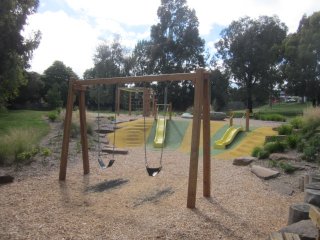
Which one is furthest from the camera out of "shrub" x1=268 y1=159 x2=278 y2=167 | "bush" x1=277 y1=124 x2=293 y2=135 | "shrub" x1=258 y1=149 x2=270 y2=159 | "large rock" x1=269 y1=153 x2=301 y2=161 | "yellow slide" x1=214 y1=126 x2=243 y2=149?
"yellow slide" x1=214 y1=126 x2=243 y2=149

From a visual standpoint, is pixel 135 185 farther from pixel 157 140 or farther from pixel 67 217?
pixel 157 140

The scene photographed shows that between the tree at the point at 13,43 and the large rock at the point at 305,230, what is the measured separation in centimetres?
1368

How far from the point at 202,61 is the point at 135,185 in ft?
131

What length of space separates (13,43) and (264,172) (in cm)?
1281

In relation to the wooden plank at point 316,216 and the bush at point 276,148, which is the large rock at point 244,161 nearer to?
the bush at point 276,148

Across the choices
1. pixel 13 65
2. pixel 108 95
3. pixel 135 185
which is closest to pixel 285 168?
pixel 135 185

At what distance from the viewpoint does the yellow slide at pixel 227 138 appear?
44.2 ft

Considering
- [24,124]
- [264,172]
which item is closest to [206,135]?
[264,172]

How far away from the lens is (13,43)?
16203mm

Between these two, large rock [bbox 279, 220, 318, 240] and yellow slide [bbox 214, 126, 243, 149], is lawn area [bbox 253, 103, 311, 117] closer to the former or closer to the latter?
yellow slide [bbox 214, 126, 243, 149]

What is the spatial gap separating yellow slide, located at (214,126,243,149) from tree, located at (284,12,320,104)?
17.0 m

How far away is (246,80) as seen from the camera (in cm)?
3712

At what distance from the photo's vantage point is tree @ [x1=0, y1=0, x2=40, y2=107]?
15.2m

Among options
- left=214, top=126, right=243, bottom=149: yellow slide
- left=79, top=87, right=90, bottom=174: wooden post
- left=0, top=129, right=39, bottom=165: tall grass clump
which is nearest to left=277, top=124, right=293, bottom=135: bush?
left=214, top=126, right=243, bottom=149: yellow slide
